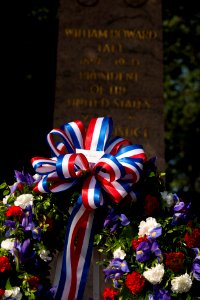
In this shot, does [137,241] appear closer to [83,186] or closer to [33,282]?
[83,186]

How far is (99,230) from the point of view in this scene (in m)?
2.83

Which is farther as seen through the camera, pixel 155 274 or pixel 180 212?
pixel 180 212

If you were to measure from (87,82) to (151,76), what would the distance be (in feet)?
2.84

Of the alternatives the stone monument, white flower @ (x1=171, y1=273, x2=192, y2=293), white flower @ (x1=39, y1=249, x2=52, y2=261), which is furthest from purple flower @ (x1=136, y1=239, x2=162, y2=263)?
the stone monument

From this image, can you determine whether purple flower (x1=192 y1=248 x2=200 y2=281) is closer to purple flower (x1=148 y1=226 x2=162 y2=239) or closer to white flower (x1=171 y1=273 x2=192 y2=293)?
white flower (x1=171 y1=273 x2=192 y2=293)

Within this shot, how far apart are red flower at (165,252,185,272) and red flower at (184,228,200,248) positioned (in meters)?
0.10

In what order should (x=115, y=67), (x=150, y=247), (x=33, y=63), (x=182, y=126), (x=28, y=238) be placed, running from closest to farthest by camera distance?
(x=150, y=247), (x=28, y=238), (x=115, y=67), (x=33, y=63), (x=182, y=126)

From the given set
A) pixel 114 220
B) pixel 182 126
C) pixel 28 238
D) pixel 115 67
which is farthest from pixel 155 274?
pixel 182 126

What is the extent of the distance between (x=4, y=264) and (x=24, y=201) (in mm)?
404

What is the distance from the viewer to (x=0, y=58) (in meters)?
9.91

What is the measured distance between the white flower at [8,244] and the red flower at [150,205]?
29.2 inches

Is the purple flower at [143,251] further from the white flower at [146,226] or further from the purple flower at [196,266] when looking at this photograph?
the purple flower at [196,266]

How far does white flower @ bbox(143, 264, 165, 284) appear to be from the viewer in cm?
253

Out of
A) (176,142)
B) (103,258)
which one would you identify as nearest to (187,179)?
(176,142)
